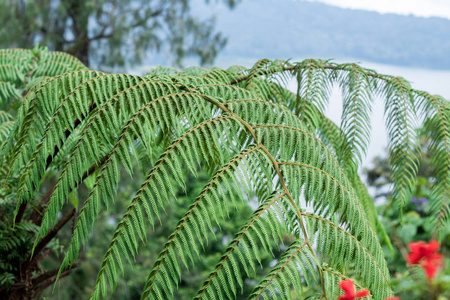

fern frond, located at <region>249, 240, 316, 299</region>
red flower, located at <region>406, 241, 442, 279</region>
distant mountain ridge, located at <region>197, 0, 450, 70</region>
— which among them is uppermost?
red flower, located at <region>406, 241, 442, 279</region>

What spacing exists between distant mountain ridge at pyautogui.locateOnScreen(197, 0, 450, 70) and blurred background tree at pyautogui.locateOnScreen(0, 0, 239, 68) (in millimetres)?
12481

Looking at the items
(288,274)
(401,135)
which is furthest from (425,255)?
(401,135)

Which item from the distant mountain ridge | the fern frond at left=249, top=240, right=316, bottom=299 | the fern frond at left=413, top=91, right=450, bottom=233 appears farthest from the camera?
the distant mountain ridge

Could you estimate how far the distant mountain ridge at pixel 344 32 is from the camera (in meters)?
21.2

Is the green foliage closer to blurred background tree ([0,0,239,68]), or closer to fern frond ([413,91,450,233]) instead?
fern frond ([413,91,450,233])

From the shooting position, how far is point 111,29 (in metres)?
7.54

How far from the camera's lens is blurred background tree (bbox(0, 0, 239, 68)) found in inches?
265

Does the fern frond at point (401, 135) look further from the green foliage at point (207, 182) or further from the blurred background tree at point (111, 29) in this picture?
the blurred background tree at point (111, 29)

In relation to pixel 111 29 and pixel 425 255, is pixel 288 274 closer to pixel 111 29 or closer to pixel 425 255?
pixel 425 255

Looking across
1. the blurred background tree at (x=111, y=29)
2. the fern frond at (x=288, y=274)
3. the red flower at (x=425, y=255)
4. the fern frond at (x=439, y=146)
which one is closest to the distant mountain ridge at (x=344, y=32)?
the blurred background tree at (x=111, y=29)

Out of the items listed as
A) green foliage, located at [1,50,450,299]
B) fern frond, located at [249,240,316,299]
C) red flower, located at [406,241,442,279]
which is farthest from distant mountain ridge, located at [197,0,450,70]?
red flower, located at [406,241,442,279]

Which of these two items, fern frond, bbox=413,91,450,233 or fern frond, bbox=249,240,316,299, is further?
fern frond, bbox=413,91,450,233

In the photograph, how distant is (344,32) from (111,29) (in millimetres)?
18426

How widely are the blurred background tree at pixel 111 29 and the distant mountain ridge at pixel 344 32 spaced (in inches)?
491
